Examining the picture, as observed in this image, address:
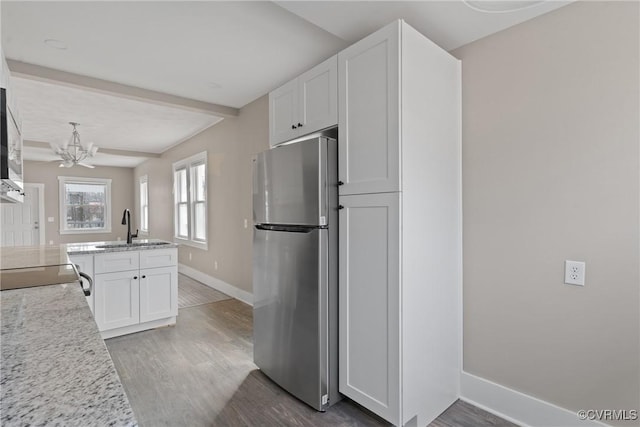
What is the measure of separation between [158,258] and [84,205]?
269 inches

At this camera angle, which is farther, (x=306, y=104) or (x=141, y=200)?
(x=141, y=200)

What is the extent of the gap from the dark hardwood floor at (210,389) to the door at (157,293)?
20cm

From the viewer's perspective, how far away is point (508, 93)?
204cm

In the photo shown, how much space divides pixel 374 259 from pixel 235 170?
122 inches

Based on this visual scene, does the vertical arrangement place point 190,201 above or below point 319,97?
below

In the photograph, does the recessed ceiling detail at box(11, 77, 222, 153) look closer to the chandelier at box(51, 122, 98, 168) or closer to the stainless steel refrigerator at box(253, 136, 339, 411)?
the chandelier at box(51, 122, 98, 168)

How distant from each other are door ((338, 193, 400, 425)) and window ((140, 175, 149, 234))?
24.9ft

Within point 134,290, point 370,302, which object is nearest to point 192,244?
point 134,290

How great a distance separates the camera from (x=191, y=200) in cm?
580

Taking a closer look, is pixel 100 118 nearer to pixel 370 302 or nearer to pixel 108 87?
pixel 108 87

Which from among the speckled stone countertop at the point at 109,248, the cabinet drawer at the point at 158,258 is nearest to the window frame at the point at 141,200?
the speckled stone countertop at the point at 109,248

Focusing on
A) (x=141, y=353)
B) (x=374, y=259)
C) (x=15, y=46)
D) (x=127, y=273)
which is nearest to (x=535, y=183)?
(x=374, y=259)

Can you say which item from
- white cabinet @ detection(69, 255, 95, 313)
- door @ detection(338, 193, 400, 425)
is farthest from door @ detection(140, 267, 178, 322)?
door @ detection(338, 193, 400, 425)

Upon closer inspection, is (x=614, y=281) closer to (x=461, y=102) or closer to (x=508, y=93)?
(x=508, y=93)
